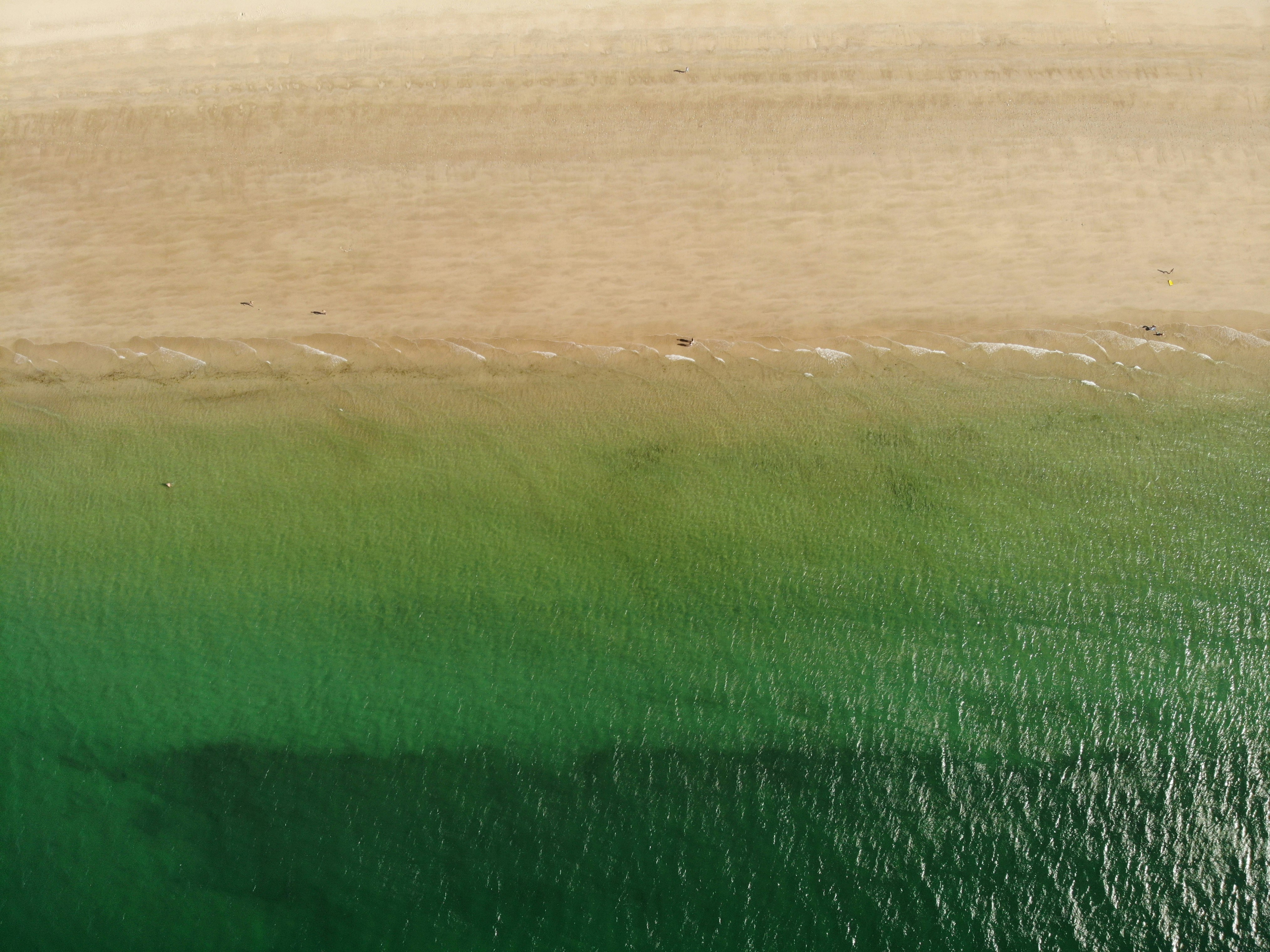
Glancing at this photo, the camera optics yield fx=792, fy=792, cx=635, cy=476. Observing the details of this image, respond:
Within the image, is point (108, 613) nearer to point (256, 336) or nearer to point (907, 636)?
point (256, 336)

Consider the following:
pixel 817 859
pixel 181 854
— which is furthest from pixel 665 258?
pixel 181 854

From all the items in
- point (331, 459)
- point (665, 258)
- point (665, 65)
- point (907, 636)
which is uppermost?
point (665, 65)

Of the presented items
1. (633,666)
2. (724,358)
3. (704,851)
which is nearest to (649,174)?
(724,358)

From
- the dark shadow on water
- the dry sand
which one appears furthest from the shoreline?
the dark shadow on water

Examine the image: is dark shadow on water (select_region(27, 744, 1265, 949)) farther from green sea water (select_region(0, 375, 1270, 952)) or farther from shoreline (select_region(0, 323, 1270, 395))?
shoreline (select_region(0, 323, 1270, 395))

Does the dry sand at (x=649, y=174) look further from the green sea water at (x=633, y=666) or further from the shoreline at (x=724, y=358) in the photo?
the green sea water at (x=633, y=666)

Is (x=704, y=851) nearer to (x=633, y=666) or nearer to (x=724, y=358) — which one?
(x=633, y=666)
